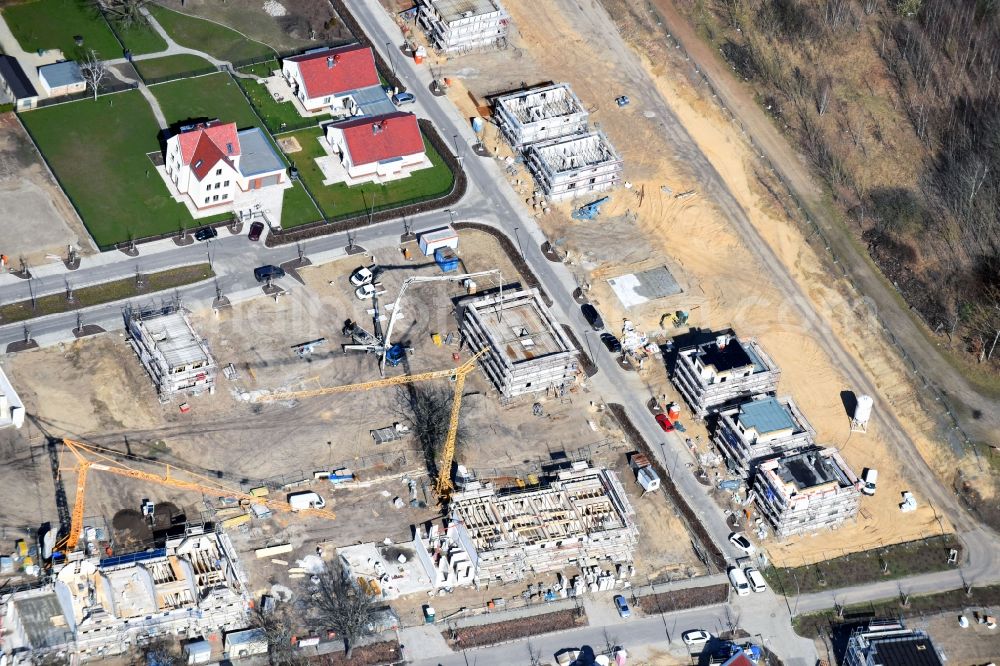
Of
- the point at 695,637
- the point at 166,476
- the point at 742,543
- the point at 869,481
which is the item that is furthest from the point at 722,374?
the point at 166,476

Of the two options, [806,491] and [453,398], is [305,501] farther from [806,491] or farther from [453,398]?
[806,491]

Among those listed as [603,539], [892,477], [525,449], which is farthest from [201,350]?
[892,477]

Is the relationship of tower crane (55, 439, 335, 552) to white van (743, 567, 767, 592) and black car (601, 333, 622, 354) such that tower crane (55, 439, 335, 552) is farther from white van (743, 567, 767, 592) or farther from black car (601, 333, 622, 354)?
white van (743, 567, 767, 592)

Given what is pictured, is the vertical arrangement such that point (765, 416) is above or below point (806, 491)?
above

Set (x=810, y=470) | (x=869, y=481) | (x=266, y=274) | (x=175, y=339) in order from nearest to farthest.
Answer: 1. (x=810, y=470)
2. (x=175, y=339)
3. (x=869, y=481)
4. (x=266, y=274)

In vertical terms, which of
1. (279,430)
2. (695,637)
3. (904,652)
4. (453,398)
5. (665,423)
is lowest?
(904,652)

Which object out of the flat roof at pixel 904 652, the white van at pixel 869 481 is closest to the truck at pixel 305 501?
the flat roof at pixel 904 652
